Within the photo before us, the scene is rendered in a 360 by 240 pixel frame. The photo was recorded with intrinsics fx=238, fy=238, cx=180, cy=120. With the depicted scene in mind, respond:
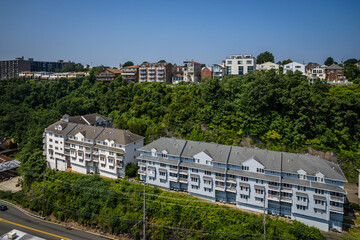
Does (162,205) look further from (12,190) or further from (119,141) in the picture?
(12,190)

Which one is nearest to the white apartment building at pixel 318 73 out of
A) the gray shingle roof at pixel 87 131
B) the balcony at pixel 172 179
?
the balcony at pixel 172 179

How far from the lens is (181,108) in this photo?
1463 inches

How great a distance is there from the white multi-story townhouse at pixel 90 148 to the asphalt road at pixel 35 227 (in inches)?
301

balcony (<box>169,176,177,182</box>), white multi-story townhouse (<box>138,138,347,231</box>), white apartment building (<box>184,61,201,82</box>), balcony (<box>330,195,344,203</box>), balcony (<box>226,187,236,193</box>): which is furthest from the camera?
white apartment building (<box>184,61,201,82</box>)

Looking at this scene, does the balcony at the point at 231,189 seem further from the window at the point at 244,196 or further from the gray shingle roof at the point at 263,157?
the gray shingle roof at the point at 263,157

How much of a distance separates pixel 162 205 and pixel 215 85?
61.9 ft

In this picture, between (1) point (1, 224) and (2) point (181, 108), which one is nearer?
(1) point (1, 224)

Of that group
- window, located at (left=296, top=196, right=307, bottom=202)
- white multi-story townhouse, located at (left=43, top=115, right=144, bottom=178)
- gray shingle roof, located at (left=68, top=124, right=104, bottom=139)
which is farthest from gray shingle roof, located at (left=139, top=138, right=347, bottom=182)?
gray shingle roof, located at (left=68, top=124, right=104, bottom=139)

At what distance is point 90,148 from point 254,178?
21.1 meters

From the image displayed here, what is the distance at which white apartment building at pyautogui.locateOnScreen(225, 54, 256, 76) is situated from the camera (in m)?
51.5

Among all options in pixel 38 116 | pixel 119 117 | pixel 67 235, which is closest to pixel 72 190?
pixel 67 235

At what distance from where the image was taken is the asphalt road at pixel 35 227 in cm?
2409

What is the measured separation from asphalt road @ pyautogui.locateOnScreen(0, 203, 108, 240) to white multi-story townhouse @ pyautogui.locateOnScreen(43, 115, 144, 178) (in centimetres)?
764

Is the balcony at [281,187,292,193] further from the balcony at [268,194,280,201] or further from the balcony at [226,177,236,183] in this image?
the balcony at [226,177,236,183]
